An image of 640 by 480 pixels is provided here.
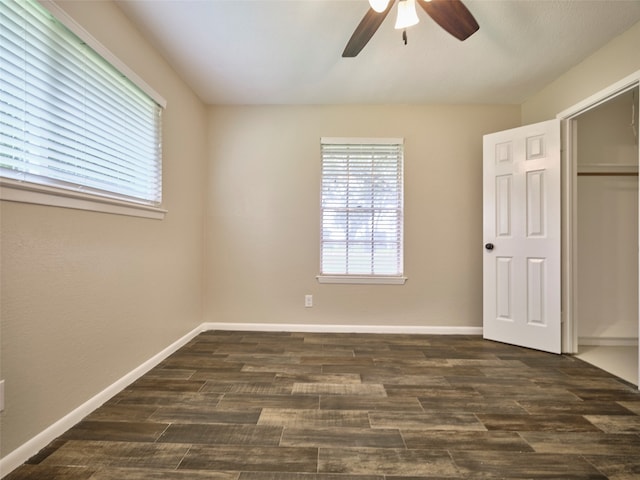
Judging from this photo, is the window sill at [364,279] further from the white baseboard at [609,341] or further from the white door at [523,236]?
the white baseboard at [609,341]

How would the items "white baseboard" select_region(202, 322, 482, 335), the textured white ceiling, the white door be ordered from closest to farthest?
the textured white ceiling, the white door, "white baseboard" select_region(202, 322, 482, 335)

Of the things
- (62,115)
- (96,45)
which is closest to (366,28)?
(96,45)

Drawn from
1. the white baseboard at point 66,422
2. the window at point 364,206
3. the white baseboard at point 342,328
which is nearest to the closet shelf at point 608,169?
the window at point 364,206

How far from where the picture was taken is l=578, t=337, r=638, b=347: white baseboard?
3.02 meters

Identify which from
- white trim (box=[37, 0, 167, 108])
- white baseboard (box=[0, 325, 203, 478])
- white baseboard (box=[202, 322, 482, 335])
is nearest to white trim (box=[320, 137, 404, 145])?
white trim (box=[37, 0, 167, 108])

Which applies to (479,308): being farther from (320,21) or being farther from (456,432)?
(320,21)

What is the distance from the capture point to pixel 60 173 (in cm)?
156

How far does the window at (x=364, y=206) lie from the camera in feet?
11.1

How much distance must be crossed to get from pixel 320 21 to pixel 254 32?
1.59 feet

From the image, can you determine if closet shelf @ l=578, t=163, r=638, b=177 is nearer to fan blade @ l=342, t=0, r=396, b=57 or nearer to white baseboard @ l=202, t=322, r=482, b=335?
white baseboard @ l=202, t=322, r=482, b=335

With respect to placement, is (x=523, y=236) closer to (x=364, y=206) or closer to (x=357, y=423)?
(x=364, y=206)

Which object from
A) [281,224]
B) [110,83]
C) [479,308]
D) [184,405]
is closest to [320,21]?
[110,83]

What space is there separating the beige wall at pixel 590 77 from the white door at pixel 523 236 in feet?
0.87

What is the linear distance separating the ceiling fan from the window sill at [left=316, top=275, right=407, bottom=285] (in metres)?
2.20
